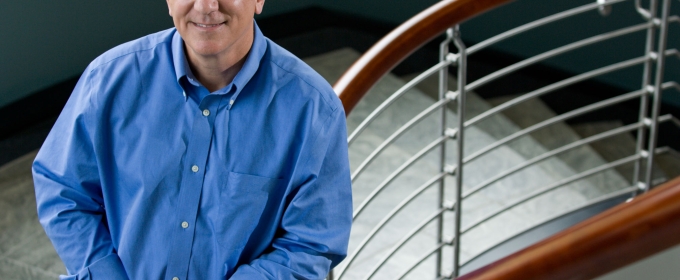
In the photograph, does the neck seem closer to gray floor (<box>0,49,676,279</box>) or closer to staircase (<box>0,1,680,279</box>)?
staircase (<box>0,1,680,279</box>)

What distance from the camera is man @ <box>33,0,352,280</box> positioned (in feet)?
4.18

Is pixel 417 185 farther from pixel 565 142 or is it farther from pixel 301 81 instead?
pixel 301 81

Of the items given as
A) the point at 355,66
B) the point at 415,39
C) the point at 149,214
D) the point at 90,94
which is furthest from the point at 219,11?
the point at 415,39

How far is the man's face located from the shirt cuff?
0.40 metres

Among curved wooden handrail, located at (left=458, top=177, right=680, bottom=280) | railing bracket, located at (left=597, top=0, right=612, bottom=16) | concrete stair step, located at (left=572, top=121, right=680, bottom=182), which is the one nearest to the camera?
curved wooden handrail, located at (left=458, top=177, right=680, bottom=280)

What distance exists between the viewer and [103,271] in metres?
1.33

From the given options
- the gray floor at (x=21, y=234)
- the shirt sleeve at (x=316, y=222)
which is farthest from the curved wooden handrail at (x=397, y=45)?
the gray floor at (x=21, y=234)

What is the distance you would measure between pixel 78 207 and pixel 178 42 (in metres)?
0.33

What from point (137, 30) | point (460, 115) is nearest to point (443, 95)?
point (460, 115)

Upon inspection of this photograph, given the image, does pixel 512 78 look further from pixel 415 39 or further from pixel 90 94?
pixel 90 94

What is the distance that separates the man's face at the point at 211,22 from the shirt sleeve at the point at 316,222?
0.21m

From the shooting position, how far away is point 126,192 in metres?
1.33

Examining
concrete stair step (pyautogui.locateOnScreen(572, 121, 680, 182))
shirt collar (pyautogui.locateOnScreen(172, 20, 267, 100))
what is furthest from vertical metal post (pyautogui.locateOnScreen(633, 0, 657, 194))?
shirt collar (pyautogui.locateOnScreen(172, 20, 267, 100))

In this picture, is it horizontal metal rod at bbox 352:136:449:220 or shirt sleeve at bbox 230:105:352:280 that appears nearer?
shirt sleeve at bbox 230:105:352:280
